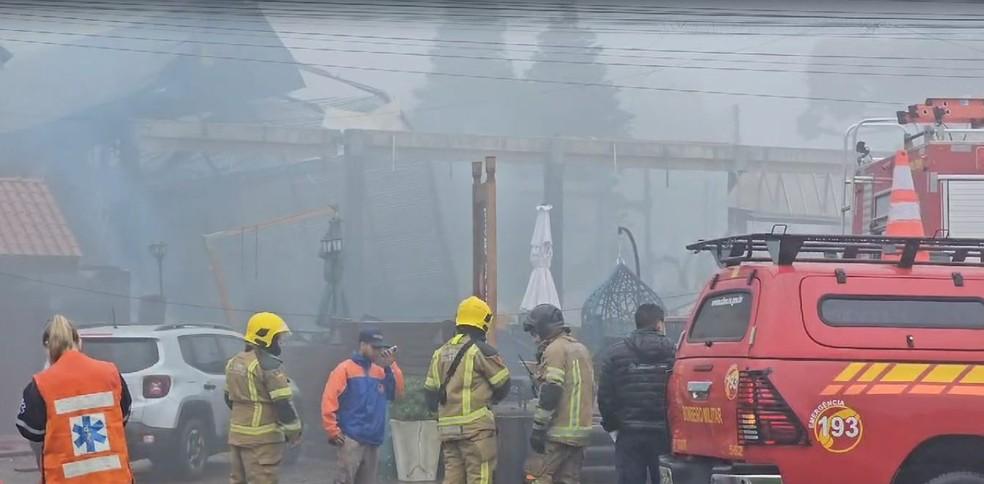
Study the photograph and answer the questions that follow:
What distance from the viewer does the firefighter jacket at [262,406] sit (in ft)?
26.0

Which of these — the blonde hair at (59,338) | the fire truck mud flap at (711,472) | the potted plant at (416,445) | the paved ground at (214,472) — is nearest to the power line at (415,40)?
the paved ground at (214,472)

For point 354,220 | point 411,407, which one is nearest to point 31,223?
point 354,220

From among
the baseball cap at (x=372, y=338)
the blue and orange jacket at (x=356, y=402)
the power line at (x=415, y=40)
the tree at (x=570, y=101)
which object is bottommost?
the blue and orange jacket at (x=356, y=402)

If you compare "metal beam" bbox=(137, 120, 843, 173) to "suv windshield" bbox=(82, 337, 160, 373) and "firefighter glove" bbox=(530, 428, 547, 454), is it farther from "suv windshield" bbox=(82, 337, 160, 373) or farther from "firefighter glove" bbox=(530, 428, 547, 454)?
"firefighter glove" bbox=(530, 428, 547, 454)

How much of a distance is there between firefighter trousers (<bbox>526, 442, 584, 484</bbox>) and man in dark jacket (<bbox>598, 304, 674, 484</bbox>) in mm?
271

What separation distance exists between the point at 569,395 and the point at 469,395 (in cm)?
75

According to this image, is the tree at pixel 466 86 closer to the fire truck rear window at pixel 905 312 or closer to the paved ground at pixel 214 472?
the paved ground at pixel 214 472

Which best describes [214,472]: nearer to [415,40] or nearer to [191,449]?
[191,449]

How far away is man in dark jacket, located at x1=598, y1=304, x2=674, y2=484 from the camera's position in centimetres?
802

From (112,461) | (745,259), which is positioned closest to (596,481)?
(745,259)

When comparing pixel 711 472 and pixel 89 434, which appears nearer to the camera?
pixel 89 434

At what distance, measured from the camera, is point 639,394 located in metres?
8.02

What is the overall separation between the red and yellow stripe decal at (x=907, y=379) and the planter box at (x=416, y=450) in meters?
6.33

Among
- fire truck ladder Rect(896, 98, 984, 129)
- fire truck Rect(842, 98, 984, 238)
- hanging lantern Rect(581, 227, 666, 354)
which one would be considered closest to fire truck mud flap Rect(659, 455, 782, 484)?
fire truck Rect(842, 98, 984, 238)
